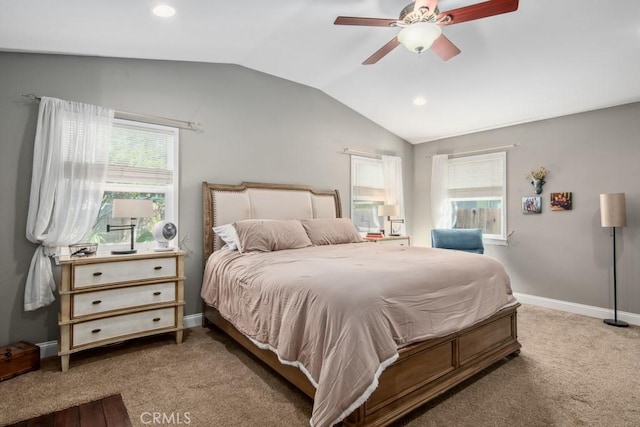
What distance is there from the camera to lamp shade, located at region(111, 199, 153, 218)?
9.18ft

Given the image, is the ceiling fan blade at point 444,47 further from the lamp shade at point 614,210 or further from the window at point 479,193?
the window at point 479,193

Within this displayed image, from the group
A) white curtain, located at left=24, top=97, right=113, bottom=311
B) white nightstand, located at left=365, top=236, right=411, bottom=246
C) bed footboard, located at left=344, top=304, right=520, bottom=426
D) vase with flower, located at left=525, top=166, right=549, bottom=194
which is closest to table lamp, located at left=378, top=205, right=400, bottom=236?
white nightstand, located at left=365, top=236, right=411, bottom=246

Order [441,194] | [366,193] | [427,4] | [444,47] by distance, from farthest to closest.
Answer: [441,194]
[366,193]
[444,47]
[427,4]

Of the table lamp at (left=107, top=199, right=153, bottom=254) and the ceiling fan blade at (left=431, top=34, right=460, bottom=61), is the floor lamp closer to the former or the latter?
the ceiling fan blade at (left=431, top=34, right=460, bottom=61)

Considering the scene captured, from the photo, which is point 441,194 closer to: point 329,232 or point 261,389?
point 329,232

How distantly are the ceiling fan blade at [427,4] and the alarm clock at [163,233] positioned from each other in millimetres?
2724

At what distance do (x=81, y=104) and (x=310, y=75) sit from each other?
246 centimetres

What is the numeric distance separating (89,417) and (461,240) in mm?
4392

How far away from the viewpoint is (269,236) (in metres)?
3.26

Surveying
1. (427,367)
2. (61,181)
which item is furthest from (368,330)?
(61,181)

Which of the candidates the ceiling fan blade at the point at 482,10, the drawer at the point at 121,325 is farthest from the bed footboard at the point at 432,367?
the ceiling fan blade at the point at 482,10

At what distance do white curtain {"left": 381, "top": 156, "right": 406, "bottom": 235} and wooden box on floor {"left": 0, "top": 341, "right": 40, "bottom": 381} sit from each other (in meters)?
4.54

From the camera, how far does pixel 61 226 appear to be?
2.76m

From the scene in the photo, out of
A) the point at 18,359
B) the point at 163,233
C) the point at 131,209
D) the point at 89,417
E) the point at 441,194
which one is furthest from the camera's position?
the point at 441,194
